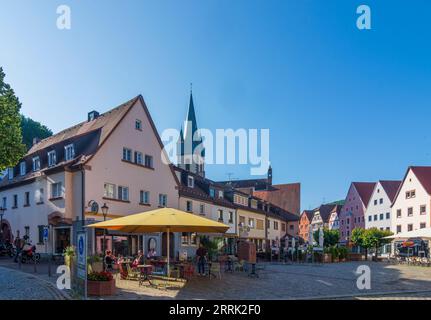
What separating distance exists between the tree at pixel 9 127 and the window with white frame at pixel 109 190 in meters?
5.64

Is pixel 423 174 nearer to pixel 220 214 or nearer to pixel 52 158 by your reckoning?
pixel 220 214

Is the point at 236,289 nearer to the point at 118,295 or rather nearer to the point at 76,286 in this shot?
the point at 118,295

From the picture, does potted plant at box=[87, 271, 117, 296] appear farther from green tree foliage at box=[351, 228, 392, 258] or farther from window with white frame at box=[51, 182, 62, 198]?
green tree foliage at box=[351, 228, 392, 258]

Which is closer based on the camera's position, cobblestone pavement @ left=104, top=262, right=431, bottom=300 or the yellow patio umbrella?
cobblestone pavement @ left=104, top=262, right=431, bottom=300

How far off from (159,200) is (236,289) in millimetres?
18932

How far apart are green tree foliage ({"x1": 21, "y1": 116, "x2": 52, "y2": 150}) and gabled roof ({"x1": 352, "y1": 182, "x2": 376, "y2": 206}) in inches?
2144

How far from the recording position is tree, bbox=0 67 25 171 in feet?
78.5

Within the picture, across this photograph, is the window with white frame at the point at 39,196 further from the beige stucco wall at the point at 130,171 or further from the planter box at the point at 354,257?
the planter box at the point at 354,257

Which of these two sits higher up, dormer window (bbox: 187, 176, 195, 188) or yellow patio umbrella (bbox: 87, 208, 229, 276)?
dormer window (bbox: 187, 176, 195, 188)

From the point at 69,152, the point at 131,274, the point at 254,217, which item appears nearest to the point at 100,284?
the point at 131,274

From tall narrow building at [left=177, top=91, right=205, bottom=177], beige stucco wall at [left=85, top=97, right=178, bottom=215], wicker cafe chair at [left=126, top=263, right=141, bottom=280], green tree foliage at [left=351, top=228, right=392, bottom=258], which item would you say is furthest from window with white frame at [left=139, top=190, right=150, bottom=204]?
tall narrow building at [left=177, top=91, right=205, bottom=177]

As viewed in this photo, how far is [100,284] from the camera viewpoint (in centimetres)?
1323

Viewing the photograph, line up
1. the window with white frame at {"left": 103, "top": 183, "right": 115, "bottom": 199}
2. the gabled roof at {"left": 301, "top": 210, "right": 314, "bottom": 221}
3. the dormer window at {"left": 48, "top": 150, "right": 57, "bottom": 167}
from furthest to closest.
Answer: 1. the gabled roof at {"left": 301, "top": 210, "right": 314, "bottom": 221}
2. the dormer window at {"left": 48, "top": 150, "right": 57, "bottom": 167}
3. the window with white frame at {"left": 103, "top": 183, "right": 115, "bottom": 199}
